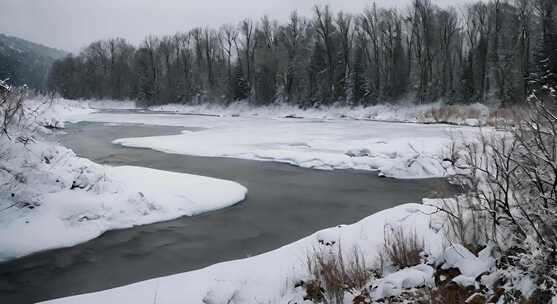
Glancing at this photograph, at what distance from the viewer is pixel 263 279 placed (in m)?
6.26

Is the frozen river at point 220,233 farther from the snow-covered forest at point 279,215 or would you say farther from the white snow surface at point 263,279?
the white snow surface at point 263,279

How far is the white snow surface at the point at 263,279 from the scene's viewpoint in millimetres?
5391

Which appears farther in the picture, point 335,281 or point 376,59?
point 376,59

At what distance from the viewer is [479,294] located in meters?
4.19

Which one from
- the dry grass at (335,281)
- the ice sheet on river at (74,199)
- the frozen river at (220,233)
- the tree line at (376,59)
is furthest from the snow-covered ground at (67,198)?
the tree line at (376,59)

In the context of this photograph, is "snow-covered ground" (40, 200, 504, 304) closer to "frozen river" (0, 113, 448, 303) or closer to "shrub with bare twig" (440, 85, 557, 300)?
"shrub with bare twig" (440, 85, 557, 300)

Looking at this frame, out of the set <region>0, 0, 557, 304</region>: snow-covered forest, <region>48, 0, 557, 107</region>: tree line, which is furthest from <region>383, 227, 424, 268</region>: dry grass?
<region>48, 0, 557, 107</region>: tree line

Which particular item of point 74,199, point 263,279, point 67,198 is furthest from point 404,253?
point 67,198

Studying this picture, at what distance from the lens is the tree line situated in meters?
42.7

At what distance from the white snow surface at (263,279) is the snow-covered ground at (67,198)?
3258 millimetres

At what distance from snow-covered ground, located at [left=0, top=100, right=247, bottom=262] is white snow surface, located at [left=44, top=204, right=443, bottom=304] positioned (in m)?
3.26

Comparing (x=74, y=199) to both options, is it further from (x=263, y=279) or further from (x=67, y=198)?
(x=263, y=279)

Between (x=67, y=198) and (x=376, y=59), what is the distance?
156ft

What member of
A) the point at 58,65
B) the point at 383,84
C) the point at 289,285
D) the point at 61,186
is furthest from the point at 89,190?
the point at 58,65
